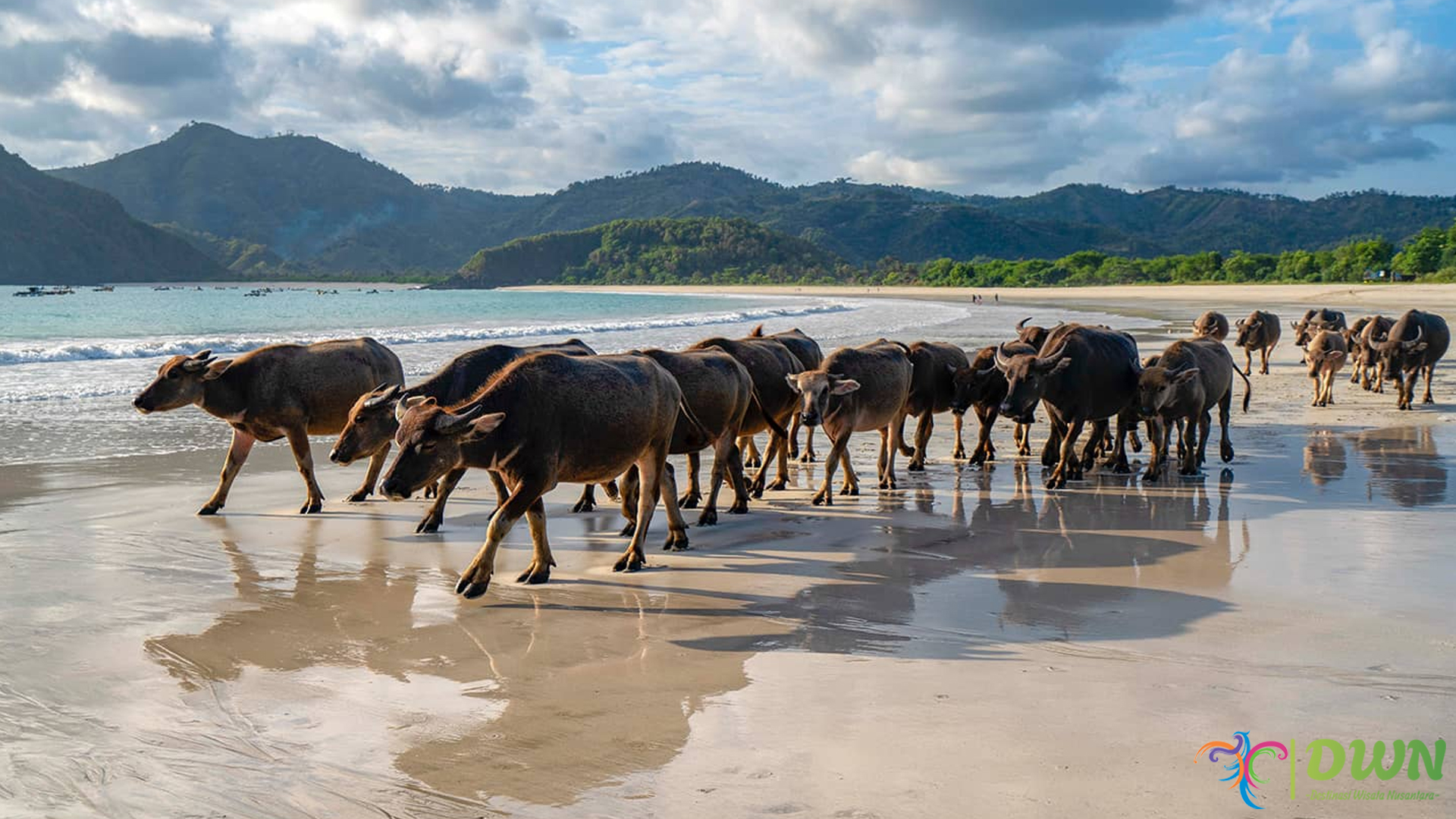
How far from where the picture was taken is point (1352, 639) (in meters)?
7.07

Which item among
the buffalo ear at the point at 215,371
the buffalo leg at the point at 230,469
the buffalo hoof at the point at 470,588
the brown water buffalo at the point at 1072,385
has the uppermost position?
the buffalo ear at the point at 215,371

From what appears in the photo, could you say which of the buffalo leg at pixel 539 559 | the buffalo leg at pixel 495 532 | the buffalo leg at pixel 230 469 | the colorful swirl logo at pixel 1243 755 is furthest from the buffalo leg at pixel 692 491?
the colorful swirl logo at pixel 1243 755

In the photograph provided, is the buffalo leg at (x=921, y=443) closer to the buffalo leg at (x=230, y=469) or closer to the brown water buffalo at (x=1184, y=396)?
the brown water buffalo at (x=1184, y=396)

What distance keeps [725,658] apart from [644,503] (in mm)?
2786

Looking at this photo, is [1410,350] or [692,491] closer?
[692,491]

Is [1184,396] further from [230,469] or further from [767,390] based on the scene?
[230,469]

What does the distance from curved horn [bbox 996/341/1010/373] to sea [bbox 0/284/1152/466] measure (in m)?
9.28

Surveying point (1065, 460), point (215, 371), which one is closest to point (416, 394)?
point (215, 371)

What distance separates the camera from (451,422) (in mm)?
7781

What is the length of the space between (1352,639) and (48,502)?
1187 cm

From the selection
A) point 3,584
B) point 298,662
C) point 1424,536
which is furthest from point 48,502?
point 1424,536

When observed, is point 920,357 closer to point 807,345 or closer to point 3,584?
point 807,345

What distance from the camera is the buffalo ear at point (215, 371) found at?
12.0 metres

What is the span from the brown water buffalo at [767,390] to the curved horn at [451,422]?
468cm
